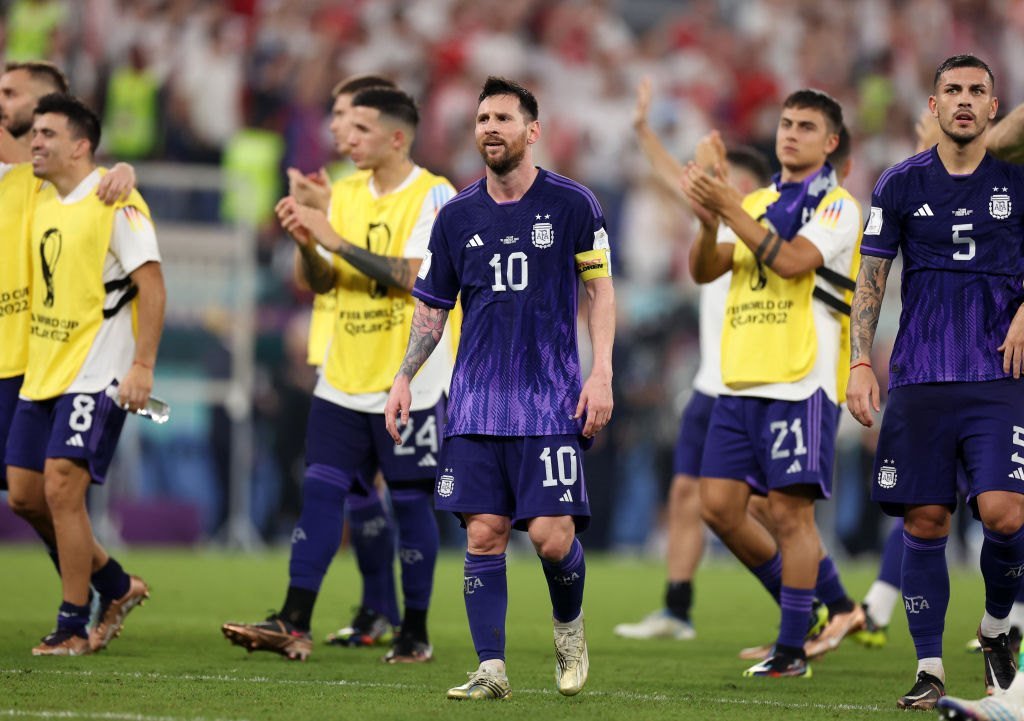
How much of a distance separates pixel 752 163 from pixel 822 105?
183 centimetres

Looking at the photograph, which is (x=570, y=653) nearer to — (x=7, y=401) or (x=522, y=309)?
(x=522, y=309)

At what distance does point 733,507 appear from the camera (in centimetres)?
864

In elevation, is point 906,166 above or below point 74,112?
below

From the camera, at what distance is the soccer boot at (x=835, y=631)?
9016 millimetres

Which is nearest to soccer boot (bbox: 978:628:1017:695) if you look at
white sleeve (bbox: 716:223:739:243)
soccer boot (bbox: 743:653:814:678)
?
soccer boot (bbox: 743:653:814:678)

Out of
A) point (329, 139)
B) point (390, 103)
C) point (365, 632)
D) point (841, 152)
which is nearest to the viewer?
point (841, 152)

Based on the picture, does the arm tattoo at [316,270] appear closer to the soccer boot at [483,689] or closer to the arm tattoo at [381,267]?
the arm tattoo at [381,267]

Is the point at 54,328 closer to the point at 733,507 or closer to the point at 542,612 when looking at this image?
the point at 733,507

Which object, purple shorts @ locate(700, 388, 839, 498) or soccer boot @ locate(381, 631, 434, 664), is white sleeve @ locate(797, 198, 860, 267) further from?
soccer boot @ locate(381, 631, 434, 664)

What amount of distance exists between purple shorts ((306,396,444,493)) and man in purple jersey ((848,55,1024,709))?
2.51m

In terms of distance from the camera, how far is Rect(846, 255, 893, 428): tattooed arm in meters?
7.04

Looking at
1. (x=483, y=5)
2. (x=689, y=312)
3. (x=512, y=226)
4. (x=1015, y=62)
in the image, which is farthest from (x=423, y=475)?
(x=1015, y=62)

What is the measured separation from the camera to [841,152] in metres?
8.90

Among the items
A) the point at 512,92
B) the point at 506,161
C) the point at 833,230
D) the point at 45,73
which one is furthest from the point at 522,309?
the point at 45,73
